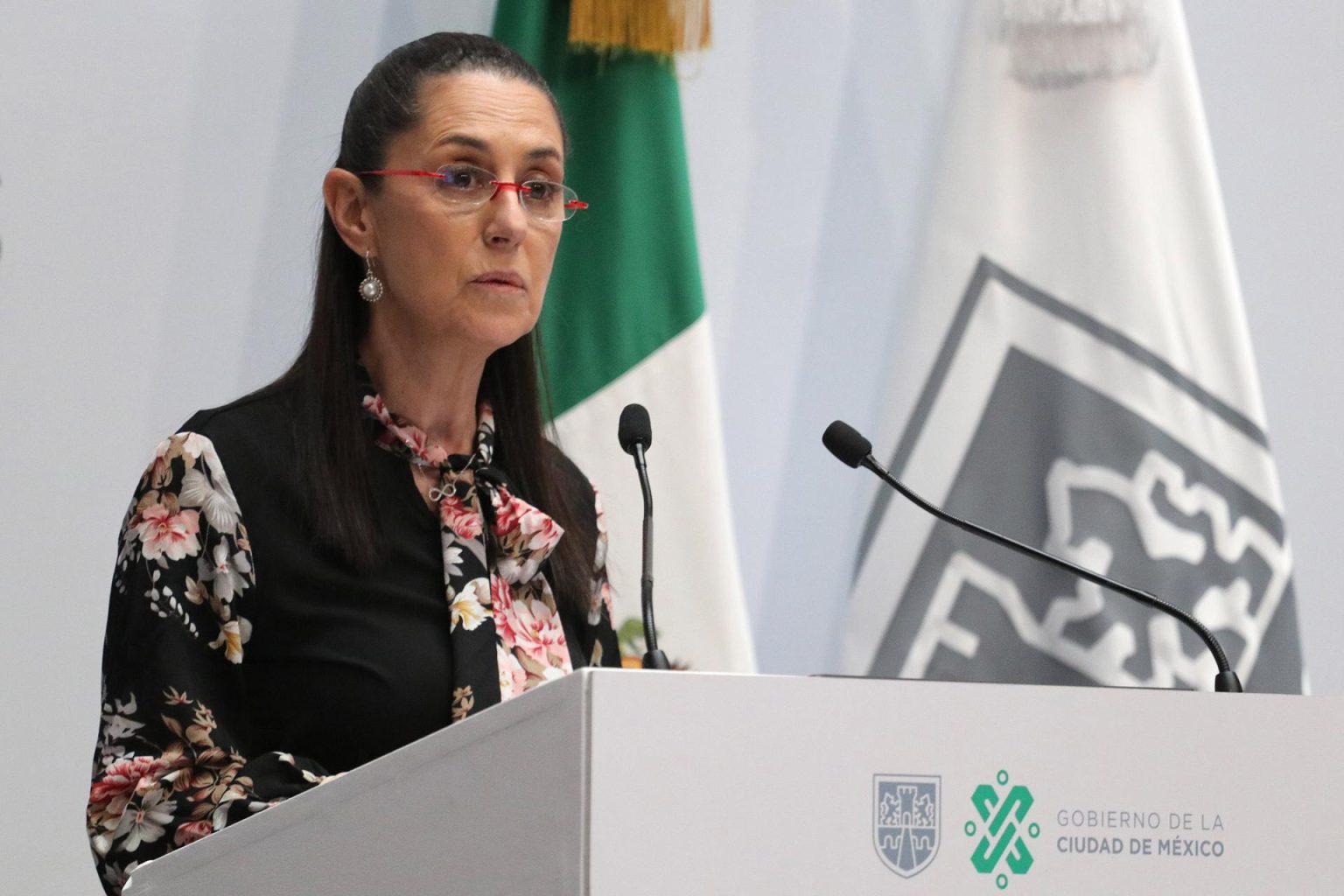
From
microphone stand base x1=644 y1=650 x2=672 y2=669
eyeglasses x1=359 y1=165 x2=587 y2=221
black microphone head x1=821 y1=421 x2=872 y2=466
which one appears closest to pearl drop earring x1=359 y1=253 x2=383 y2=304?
eyeglasses x1=359 y1=165 x2=587 y2=221

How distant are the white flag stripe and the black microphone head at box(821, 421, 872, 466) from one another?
44.0 inches

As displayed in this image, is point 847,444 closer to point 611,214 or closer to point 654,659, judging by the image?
point 654,659

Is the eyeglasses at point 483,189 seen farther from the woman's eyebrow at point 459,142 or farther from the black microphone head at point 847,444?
the black microphone head at point 847,444

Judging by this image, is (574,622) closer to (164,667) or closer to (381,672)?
(381,672)

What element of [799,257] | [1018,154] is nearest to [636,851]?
[1018,154]

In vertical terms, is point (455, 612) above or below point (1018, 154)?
below

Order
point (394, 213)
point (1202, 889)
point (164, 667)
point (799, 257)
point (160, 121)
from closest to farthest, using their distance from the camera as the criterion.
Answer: point (1202, 889), point (164, 667), point (394, 213), point (160, 121), point (799, 257)

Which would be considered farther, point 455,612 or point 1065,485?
point 1065,485

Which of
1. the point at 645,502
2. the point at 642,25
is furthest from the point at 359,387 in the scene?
the point at 642,25

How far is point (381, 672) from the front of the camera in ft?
5.45

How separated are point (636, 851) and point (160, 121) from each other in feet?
7.19

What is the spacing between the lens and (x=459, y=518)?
5.98 feet

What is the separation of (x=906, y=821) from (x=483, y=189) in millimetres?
1084

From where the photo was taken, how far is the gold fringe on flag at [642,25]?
2707 millimetres
